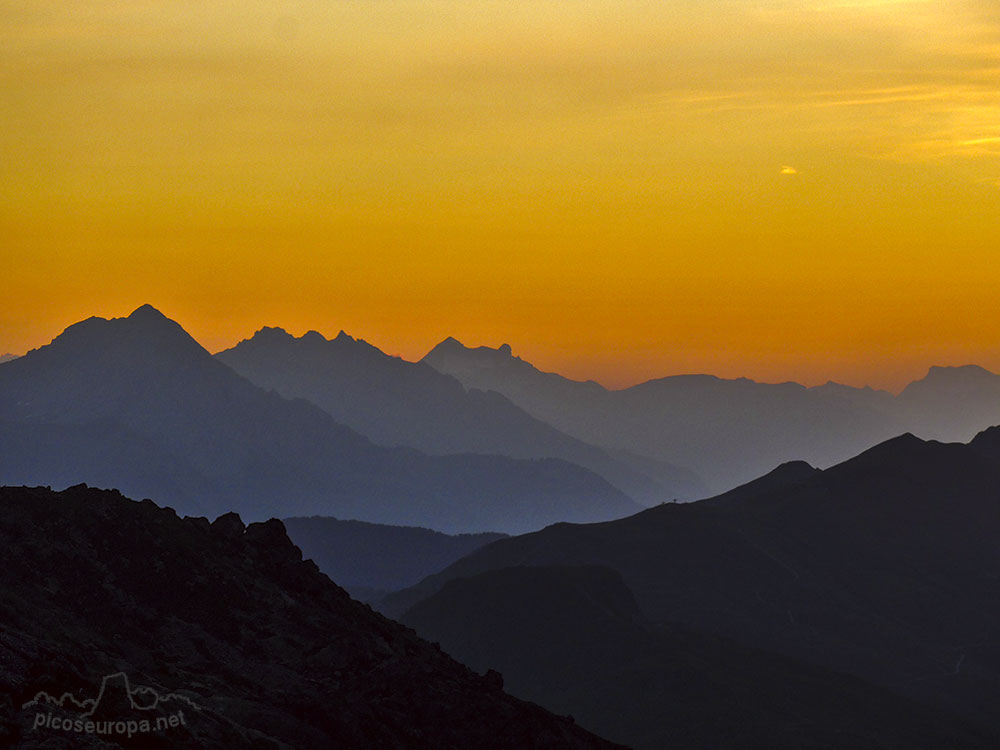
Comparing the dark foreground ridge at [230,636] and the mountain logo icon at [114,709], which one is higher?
the dark foreground ridge at [230,636]

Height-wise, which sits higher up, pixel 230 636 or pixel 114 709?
pixel 230 636

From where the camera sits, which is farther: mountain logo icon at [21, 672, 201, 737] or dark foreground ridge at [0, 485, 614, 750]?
dark foreground ridge at [0, 485, 614, 750]

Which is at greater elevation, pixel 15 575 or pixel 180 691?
pixel 15 575

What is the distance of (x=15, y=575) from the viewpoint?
122 m

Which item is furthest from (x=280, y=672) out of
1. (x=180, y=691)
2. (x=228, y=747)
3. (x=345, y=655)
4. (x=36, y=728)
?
(x=36, y=728)

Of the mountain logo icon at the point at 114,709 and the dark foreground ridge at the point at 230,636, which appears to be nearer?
the mountain logo icon at the point at 114,709

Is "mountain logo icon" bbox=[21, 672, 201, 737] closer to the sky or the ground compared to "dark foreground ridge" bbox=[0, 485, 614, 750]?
closer to the ground

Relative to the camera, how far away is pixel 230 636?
425 feet

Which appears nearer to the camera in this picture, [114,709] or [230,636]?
[114,709]

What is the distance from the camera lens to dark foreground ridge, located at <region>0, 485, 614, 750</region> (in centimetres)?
11200

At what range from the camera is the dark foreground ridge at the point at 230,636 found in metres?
112

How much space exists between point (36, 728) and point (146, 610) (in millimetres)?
45238

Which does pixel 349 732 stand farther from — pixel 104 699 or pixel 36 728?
pixel 36 728

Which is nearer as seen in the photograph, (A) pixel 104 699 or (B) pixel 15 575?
(A) pixel 104 699
